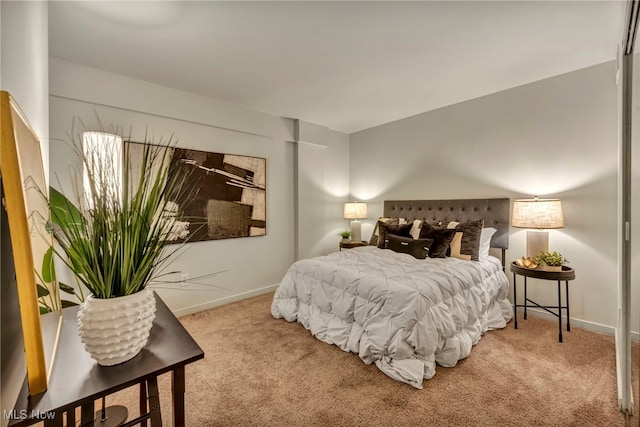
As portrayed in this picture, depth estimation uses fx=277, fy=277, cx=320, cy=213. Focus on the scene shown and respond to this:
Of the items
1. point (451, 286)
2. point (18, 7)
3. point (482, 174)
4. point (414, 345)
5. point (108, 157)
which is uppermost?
point (18, 7)

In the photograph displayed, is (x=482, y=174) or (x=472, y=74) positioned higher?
(x=472, y=74)

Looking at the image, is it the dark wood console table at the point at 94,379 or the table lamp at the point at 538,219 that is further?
the table lamp at the point at 538,219

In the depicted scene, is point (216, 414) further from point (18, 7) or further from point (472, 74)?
point (472, 74)

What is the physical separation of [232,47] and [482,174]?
119 inches

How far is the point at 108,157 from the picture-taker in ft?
2.82

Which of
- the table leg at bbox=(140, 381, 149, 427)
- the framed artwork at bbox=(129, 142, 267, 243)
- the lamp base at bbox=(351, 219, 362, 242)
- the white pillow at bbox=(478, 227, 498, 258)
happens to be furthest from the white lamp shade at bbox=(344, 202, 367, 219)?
the table leg at bbox=(140, 381, 149, 427)

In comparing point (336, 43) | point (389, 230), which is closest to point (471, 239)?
point (389, 230)

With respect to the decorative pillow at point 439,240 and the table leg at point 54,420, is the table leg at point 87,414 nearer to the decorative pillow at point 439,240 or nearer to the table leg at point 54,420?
the table leg at point 54,420

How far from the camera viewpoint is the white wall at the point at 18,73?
2.12ft

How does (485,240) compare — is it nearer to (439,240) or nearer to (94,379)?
(439,240)

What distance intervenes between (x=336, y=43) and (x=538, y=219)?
7.91ft

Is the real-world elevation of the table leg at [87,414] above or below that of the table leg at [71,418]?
above

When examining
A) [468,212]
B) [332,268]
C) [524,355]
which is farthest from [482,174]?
[332,268]

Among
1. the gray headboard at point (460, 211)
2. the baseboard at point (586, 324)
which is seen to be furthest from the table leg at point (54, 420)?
the baseboard at point (586, 324)
